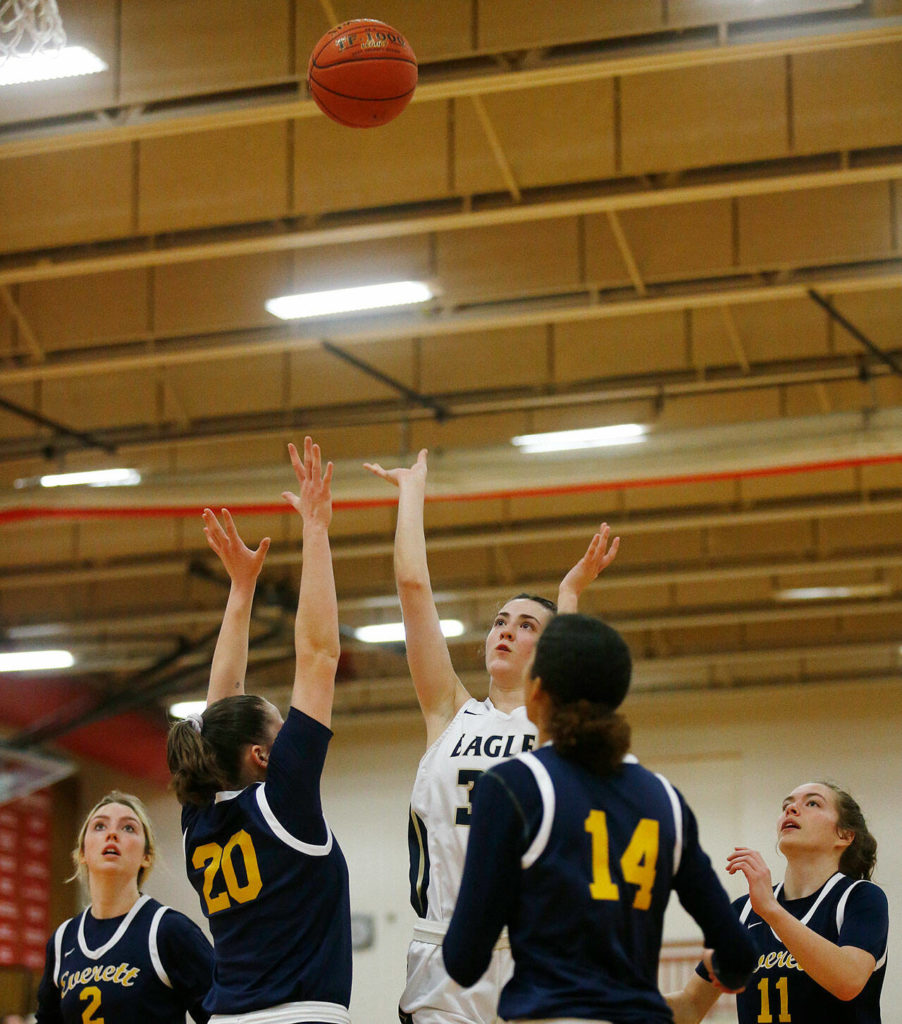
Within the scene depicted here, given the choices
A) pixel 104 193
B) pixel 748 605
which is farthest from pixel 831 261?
pixel 748 605

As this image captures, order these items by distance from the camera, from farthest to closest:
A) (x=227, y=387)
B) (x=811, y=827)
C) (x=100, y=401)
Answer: (x=100, y=401) < (x=227, y=387) < (x=811, y=827)

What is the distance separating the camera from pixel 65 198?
11.8 m

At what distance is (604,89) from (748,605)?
1029cm

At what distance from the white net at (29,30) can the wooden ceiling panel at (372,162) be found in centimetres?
329

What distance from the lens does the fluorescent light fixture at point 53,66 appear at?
8453mm

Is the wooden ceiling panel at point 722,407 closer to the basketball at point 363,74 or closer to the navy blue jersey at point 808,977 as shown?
the basketball at point 363,74

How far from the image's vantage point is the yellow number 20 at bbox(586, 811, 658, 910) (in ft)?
10.3

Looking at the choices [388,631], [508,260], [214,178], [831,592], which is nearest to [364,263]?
[508,260]

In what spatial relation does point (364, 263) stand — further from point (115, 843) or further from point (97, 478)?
point (115, 843)

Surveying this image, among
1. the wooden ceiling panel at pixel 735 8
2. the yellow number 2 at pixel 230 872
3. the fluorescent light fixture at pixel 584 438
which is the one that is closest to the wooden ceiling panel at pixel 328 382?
the fluorescent light fixture at pixel 584 438

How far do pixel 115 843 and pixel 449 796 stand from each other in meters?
1.59

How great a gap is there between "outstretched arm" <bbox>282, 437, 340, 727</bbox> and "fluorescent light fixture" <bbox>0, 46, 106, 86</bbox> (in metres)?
5.13

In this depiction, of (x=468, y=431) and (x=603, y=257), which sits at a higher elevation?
(x=603, y=257)

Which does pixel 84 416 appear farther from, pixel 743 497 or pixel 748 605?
pixel 748 605
